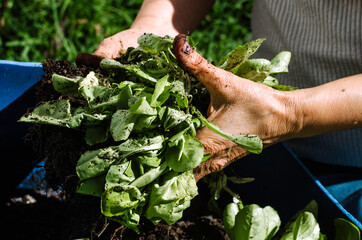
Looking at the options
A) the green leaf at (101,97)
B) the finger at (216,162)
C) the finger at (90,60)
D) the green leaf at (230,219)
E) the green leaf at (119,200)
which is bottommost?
the green leaf at (230,219)

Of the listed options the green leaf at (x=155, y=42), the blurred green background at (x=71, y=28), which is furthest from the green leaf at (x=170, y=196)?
the blurred green background at (x=71, y=28)

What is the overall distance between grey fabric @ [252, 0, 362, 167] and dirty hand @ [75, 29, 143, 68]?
1.77 ft

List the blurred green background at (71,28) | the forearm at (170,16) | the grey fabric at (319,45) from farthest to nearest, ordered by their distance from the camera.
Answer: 1. the blurred green background at (71,28)
2. the forearm at (170,16)
3. the grey fabric at (319,45)

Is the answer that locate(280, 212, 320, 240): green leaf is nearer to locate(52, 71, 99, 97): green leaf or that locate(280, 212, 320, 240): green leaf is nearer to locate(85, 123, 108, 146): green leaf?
locate(85, 123, 108, 146): green leaf

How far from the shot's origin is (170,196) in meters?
0.87

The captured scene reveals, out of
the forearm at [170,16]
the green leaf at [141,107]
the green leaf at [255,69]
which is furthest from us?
the forearm at [170,16]

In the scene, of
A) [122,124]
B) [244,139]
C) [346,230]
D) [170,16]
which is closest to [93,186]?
[122,124]

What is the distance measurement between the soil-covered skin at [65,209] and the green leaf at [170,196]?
5.1 inches

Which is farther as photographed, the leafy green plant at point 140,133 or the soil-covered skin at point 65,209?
the soil-covered skin at point 65,209

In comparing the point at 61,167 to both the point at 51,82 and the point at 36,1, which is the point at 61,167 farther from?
the point at 36,1

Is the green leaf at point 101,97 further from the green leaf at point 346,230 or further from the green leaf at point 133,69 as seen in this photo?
the green leaf at point 346,230

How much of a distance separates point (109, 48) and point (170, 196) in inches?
21.0

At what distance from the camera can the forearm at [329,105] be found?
3.42 ft

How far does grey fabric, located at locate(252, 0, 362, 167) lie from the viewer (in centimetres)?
123
